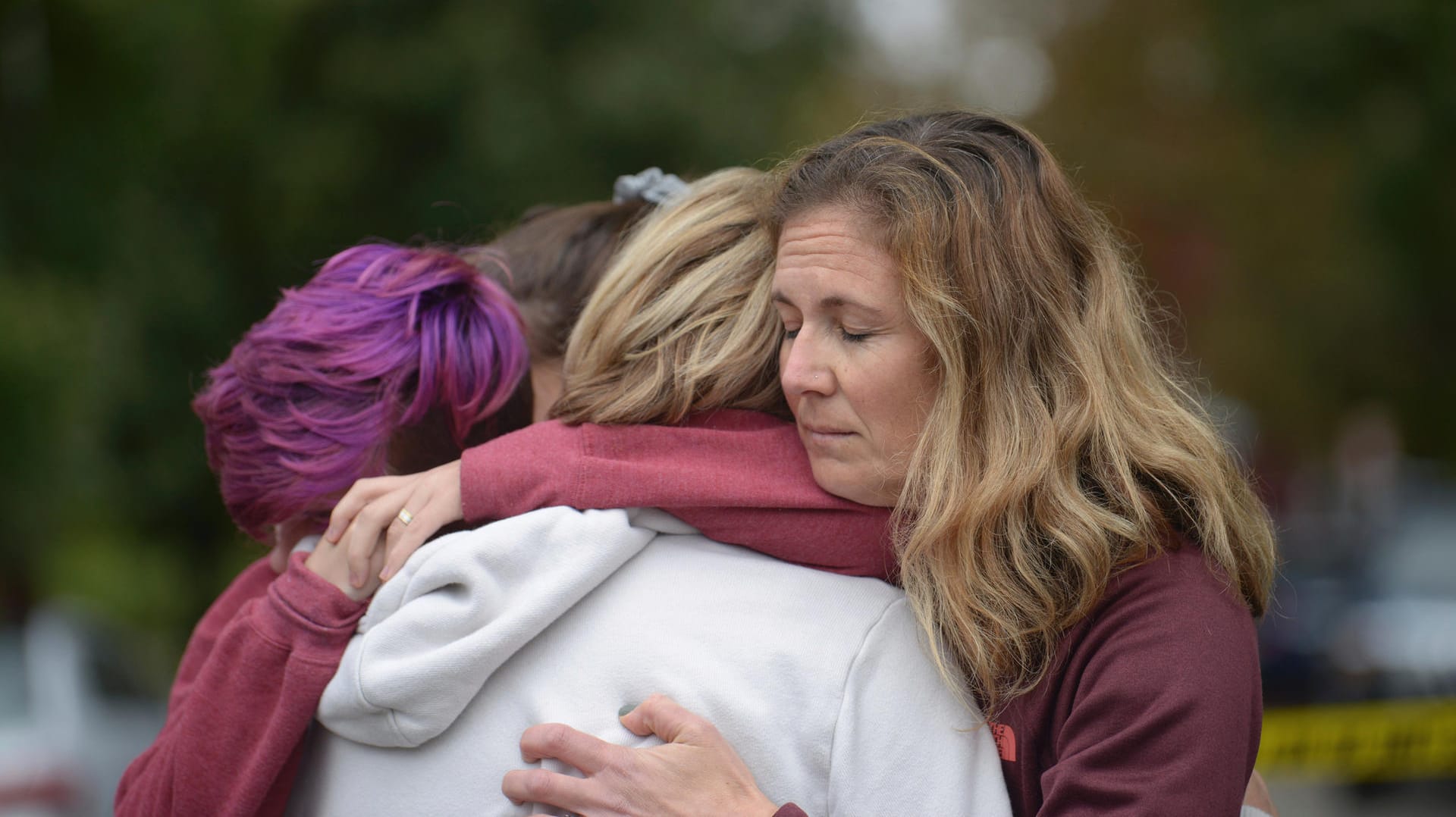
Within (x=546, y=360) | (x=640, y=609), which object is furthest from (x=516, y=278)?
(x=640, y=609)

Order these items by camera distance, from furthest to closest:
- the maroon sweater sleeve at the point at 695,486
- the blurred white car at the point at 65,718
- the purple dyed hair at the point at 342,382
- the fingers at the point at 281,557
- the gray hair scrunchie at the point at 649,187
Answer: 1. the blurred white car at the point at 65,718
2. the gray hair scrunchie at the point at 649,187
3. the fingers at the point at 281,557
4. the purple dyed hair at the point at 342,382
5. the maroon sweater sleeve at the point at 695,486

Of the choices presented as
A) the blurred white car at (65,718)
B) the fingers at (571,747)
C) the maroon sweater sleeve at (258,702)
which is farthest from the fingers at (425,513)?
the blurred white car at (65,718)

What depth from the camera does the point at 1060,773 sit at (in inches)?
70.9

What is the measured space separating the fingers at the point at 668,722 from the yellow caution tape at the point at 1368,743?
258 inches

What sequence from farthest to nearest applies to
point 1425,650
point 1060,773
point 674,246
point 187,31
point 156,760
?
point 1425,650
point 187,31
point 674,246
point 156,760
point 1060,773

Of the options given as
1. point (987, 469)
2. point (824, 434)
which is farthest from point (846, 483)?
point (987, 469)

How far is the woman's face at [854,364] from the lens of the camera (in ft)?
6.56

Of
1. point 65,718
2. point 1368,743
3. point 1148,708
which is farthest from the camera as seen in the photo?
point 1368,743

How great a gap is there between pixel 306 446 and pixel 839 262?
930 mm

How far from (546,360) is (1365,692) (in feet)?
25.0

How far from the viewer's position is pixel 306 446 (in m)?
2.26

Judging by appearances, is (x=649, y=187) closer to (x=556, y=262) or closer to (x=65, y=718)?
(x=556, y=262)

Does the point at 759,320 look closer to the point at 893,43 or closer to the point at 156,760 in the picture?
the point at 156,760

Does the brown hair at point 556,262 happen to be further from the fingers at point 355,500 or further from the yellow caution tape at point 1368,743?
the yellow caution tape at point 1368,743
